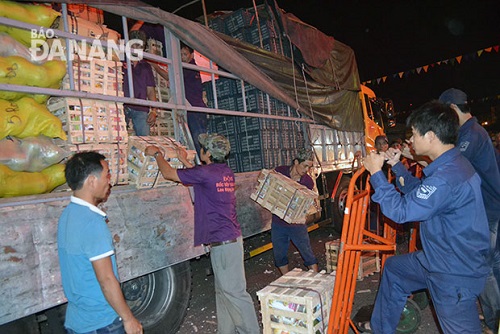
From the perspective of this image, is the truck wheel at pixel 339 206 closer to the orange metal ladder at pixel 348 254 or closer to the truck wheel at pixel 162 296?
the orange metal ladder at pixel 348 254

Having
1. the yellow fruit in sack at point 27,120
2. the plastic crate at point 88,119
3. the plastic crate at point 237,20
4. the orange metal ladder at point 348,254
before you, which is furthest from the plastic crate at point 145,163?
the plastic crate at point 237,20

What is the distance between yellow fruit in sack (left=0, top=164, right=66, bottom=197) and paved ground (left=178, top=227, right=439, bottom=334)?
224 centimetres

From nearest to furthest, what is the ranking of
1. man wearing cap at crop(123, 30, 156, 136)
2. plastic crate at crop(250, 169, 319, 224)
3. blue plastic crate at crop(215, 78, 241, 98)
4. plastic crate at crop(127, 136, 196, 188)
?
1. plastic crate at crop(127, 136, 196, 188)
2. plastic crate at crop(250, 169, 319, 224)
3. man wearing cap at crop(123, 30, 156, 136)
4. blue plastic crate at crop(215, 78, 241, 98)

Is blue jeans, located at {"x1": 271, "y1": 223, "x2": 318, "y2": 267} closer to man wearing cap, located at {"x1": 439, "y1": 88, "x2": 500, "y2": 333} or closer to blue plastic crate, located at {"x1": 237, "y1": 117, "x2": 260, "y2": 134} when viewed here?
blue plastic crate, located at {"x1": 237, "y1": 117, "x2": 260, "y2": 134}

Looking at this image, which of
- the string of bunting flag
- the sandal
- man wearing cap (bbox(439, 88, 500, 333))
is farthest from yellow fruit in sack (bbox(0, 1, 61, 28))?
the string of bunting flag

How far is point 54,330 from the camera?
3.16 metres

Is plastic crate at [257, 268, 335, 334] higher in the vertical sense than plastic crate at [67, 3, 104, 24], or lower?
lower

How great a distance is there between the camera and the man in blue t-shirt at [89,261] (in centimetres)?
208

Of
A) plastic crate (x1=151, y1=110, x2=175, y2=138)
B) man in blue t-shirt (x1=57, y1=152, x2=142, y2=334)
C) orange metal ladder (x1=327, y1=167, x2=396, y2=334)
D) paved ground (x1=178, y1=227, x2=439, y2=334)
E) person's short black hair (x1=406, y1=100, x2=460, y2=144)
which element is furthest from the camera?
plastic crate (x1=151, y1=110, x2=175, y2=138)

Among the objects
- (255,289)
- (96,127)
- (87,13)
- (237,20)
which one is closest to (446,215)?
(96,127)

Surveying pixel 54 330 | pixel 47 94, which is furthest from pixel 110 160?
pixel 54 330

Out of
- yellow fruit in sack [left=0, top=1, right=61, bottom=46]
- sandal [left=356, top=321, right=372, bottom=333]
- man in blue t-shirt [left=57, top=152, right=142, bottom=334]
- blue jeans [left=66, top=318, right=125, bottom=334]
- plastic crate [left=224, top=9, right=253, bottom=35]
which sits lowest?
sandal [left=356, top=321, right=372, bottom=333]

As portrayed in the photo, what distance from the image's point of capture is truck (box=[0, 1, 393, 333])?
2660 mm

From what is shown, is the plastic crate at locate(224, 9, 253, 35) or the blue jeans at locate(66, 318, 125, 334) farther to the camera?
the plastic crate at locate(224, 9, 253, 35)
